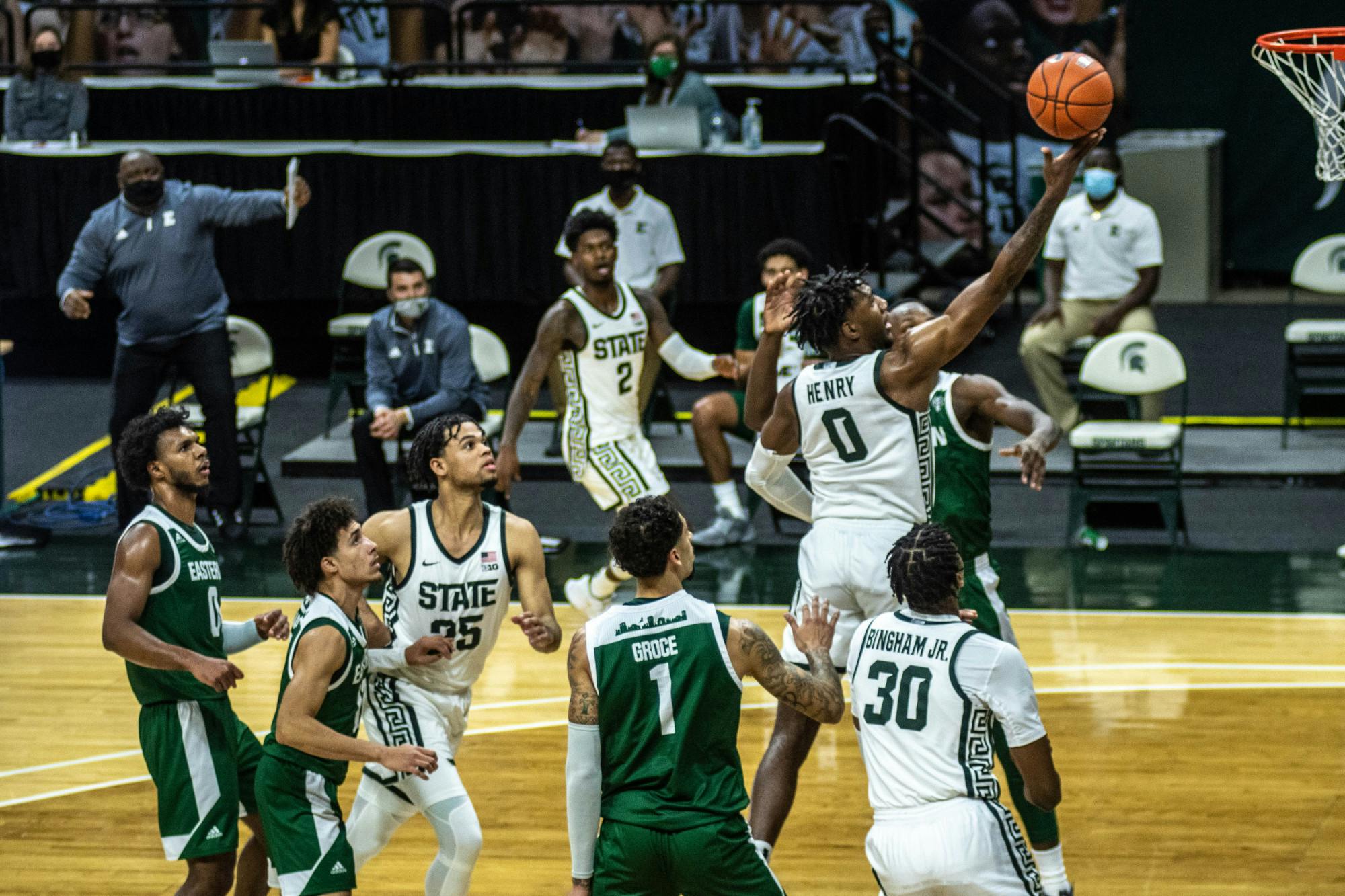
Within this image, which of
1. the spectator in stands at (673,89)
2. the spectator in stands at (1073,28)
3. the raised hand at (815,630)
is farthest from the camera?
the spectator in stands at (1073,28)

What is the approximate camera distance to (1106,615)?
9.41 metres

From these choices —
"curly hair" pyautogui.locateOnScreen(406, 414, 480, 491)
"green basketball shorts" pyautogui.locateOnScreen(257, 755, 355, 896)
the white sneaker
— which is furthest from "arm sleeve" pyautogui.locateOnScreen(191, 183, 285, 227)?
"green basketball shorts" pyautogui.locateOnScreen(257, 755, 355, 896)

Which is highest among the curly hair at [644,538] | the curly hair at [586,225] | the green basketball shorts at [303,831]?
the curly hair at [586,225]

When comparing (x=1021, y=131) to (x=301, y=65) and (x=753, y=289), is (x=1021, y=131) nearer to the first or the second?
(x=753, y=289)

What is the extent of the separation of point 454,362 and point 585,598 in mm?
1895

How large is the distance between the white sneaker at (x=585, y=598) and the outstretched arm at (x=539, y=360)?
526 millimetres

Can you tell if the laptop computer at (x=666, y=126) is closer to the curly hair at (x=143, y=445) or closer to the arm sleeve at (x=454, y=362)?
the arm sleeve at (x=454, y=362)

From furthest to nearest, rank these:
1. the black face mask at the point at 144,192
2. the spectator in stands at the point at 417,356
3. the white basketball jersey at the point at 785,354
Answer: the black face mask at the point at 144,192 < the spectator in stands at the point at 417,356 < the white basketball jersey at the point at 785,354

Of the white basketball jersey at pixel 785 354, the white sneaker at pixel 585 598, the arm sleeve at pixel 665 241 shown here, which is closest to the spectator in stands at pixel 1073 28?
the arm sleeve at pixel 665 241

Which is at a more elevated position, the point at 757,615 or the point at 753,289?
the point at 753,289

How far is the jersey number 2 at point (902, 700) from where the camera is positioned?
4.78 meters

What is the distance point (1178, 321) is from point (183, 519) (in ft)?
37.8

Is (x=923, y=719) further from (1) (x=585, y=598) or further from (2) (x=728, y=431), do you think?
(2) (x=728, y=431)

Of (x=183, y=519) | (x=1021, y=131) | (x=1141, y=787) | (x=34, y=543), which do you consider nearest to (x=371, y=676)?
(x=183, y=519)
